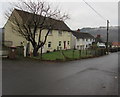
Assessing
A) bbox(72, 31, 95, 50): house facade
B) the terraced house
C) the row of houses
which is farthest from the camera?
bbox(72, 31, 95, 50): house facade

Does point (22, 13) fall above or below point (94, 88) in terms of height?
above

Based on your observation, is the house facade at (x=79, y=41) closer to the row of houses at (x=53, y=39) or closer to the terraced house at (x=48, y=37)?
the row of houses at (x=53, y=39)

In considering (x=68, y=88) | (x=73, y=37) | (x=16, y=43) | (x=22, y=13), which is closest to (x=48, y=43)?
(x=16, y=43)

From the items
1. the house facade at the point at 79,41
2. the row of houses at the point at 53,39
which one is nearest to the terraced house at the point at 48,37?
the row of houses at the point at 53,39

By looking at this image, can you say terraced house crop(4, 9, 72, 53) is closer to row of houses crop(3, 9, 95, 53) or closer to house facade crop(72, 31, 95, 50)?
row of houses crop(3, 9, 95, 53)

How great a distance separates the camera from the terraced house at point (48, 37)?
24359 millimetres

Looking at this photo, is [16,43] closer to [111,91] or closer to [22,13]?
[22,13]

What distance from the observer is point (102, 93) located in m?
7.04

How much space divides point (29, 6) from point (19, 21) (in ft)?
9.07

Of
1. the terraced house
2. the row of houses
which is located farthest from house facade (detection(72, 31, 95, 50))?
the terraced house

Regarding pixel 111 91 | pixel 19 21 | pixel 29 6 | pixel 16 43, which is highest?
pixel 29 6

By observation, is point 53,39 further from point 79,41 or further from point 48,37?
point 79,41

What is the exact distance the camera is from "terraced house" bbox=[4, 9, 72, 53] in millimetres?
24359

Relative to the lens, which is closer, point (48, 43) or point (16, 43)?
point (16, 43)
